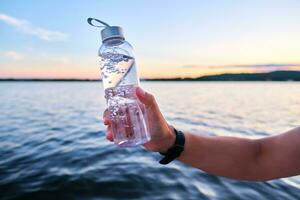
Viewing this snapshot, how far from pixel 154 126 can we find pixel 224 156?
0.71m

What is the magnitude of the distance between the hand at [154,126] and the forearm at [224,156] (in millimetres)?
Result: 201

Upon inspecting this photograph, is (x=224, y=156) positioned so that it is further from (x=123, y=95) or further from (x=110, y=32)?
(x=110, y=32)

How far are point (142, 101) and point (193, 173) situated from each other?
4.82 m

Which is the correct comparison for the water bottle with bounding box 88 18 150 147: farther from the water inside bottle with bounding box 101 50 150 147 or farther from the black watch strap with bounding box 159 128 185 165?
the black watch strap with bounding box 159 128 185 165

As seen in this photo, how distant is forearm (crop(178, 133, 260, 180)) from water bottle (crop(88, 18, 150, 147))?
1.60ft

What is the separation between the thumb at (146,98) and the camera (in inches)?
74.0

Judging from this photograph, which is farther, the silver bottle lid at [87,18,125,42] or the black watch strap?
the black watch strap

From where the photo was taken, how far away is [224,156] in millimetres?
2428

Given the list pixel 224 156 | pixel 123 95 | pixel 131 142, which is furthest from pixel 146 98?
pixel 224 156

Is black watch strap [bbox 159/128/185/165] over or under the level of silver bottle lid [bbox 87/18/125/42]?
under

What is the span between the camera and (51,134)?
35.3 feet

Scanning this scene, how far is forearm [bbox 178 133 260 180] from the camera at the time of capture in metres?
2.38

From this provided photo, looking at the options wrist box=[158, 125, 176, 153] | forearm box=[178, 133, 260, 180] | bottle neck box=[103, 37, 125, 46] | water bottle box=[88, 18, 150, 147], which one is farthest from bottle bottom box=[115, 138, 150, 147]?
bottle neck box=[103, 37, 125, 46]

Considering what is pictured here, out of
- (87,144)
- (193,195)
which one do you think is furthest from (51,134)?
(193,195)
